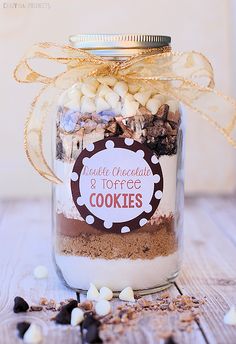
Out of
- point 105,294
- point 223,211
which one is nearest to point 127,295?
point 105,294

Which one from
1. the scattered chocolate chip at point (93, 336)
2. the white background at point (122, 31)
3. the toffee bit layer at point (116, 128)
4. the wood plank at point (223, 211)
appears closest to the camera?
the scattered chocolate chip at point (93, 336)

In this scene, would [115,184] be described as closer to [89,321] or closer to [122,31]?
[89,321]

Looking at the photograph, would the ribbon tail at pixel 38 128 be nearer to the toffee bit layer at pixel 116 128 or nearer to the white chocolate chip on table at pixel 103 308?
the toffee bit layer at pixel 116 128

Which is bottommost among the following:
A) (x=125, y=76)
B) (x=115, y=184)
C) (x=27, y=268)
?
(x=27, y=268)

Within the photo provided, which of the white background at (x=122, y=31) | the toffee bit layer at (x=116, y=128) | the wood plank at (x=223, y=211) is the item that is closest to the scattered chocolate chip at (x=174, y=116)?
the toffee bit layer at (x=116, y=128)

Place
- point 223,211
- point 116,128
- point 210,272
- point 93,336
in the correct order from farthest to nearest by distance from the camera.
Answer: point 223,211, point 210,272, point 116,128, point 93,336

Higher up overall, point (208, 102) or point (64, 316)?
point (208, 102)

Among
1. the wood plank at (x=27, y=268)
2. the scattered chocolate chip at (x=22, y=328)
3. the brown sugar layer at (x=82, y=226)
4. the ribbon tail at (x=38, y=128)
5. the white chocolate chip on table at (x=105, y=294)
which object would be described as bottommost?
the wood plank at (x=27, y=268)

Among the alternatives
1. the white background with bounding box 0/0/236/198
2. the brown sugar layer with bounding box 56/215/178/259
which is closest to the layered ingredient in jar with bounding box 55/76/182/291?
the brown sugar layer with bounding box 56/215/178/259

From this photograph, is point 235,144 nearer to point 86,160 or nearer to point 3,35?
point 86,160
